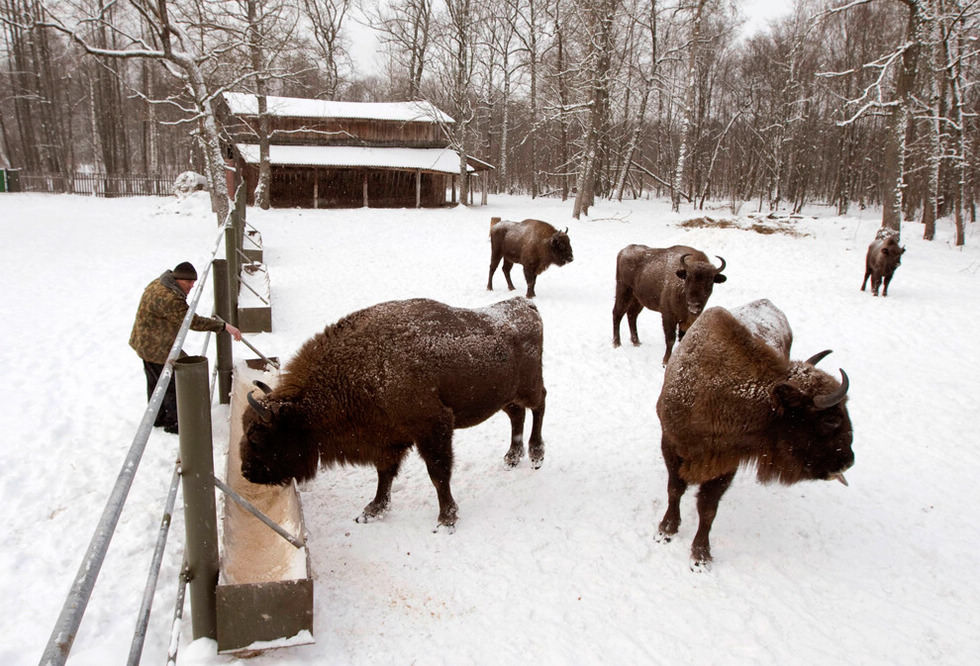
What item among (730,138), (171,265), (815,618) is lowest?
(815,618)

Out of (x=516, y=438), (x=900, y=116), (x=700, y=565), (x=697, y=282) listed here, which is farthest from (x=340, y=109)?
(x=700, y=565)

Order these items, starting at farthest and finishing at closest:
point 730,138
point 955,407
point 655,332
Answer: point 730,138 < point 655,332 < point 955,407

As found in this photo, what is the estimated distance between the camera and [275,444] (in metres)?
3.71

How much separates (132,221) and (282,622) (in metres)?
23.0

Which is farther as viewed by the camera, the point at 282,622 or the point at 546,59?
the point at 546,59

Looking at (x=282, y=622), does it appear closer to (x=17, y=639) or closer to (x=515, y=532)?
(x=17, y=639)

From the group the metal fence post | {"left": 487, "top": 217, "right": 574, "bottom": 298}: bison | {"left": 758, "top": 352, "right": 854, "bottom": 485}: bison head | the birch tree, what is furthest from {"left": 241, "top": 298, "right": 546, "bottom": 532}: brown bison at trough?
the birch tree

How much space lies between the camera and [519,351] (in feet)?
16.5

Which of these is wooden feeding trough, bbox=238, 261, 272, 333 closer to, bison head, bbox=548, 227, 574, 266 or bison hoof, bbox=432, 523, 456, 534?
bison hoof, bbox=432, 523, 456, 534

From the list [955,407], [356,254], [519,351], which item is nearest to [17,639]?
[519,351]

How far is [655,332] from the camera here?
10.2 m

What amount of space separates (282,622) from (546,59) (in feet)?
124

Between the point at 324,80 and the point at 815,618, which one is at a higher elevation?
the point at 324,80

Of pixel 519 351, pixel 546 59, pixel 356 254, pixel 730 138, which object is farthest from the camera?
pixel 730 138
